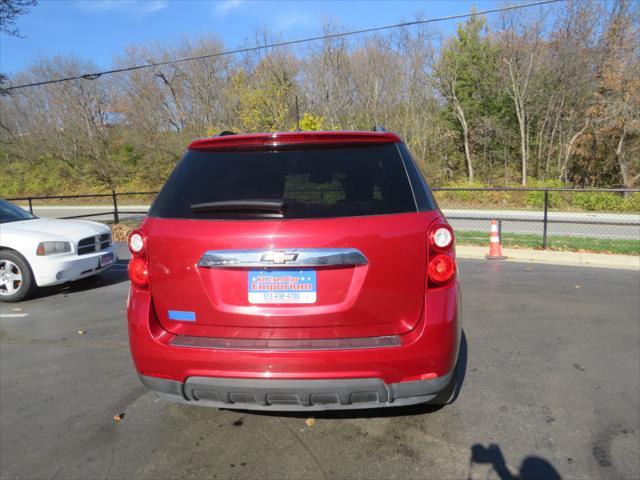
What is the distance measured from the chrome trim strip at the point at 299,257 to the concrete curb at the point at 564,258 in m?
7.50

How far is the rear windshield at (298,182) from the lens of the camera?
239cm

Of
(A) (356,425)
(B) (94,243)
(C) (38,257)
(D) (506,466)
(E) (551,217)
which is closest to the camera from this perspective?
(D) (506,466)

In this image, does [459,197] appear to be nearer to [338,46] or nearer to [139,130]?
[338,46]

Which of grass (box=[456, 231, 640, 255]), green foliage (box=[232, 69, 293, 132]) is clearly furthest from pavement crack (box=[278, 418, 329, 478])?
green foliage (box=[232, 69, 293, 132])

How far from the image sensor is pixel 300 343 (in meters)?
2.26

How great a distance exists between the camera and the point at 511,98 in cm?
2833

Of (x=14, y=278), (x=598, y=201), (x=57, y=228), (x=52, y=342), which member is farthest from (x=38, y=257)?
(x=598, y=201)

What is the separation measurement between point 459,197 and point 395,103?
12563mm

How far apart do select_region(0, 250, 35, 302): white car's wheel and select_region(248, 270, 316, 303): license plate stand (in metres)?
5.25

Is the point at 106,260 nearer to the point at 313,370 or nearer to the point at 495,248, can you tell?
the point at 313,370

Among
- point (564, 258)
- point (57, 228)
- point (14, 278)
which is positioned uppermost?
point (57, 228)

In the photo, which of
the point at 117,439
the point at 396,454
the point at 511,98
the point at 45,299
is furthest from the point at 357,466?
the point at 511,98

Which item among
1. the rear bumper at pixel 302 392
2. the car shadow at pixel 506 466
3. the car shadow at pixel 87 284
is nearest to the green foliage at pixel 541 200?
the car shadow at pixel 87 284

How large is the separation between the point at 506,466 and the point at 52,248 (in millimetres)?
6078
